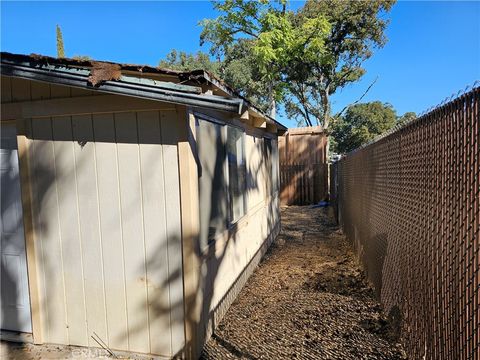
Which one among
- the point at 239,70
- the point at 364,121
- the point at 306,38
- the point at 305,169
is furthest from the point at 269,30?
the point at 364,121

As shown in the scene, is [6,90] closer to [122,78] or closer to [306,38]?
[122,78]

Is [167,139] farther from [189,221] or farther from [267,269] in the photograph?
[267,269]

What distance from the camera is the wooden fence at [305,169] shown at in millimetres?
15531

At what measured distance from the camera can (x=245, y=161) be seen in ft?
18.2

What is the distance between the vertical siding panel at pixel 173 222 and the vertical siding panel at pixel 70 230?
3.14ft

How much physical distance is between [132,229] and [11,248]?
5.01 ft

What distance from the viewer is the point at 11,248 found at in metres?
3.66

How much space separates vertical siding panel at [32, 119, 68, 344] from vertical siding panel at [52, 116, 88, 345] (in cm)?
6

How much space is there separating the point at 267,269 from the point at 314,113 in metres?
25.3

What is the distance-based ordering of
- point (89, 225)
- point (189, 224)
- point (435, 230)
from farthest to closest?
point (89, 225) < point (189, 224) < point (435, 230)

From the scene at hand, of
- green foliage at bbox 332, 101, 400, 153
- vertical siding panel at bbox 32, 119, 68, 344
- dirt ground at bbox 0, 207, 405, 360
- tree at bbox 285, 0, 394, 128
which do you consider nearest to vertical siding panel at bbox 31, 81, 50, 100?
vertical siding panel at bbox 32, 119, 68, 344

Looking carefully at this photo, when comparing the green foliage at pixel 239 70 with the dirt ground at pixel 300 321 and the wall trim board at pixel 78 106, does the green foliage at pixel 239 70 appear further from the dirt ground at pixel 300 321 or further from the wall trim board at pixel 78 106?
the wall trim board at pixel 78 106

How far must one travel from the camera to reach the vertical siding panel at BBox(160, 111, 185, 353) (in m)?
3.08

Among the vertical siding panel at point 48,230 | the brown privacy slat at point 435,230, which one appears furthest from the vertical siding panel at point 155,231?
the brown privacy slat at point 435,230
